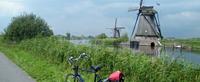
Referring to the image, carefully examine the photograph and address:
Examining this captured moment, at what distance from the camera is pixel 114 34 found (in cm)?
8338

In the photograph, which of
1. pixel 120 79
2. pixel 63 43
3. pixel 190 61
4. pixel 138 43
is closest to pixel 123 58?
pixel 190 61

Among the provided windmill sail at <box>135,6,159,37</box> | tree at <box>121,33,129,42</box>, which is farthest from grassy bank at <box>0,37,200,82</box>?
tree at <box>121,33,129,42</box>

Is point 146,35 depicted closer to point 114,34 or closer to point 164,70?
point 114,34

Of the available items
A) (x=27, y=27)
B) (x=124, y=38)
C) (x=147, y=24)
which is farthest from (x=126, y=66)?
(x=124, y=38)

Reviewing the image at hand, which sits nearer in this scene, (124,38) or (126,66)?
(126,66)

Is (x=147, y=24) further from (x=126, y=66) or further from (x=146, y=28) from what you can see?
(x=126, y=66)

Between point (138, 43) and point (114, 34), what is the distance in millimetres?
22259

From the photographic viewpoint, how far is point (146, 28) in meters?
62.0

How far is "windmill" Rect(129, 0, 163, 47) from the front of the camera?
61.6m

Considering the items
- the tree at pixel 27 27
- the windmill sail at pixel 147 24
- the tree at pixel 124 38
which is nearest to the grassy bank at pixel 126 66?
the tree at pixel 27 27

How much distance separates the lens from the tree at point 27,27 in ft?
160

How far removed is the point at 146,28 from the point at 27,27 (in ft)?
61.5

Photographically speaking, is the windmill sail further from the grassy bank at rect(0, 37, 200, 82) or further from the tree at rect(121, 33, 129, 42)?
the grassy bank at rect(0, 37, 200, 82)

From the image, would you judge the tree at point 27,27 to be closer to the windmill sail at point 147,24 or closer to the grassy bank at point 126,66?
the windmill sail at point 147,24
